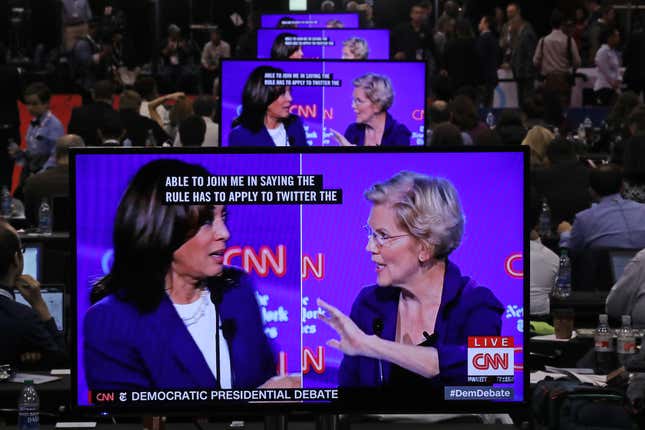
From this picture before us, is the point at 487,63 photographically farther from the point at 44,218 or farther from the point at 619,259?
the point at 619,259

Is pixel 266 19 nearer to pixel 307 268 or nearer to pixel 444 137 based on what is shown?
pixel 444 137

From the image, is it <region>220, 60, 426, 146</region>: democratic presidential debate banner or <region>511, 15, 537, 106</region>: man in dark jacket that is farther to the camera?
<region>511, 15, 537, 106</region>: man in dark jacket

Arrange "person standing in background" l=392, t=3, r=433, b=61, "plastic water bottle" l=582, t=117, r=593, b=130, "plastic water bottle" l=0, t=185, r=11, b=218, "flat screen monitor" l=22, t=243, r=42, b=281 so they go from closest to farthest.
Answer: "flat screen monitor" l=22, t=243, r=42, b=281, "plastic water bottle" l=0, t=185, r=11, b=218, "plastic water bottle" l=582, t=117, r=593, b=130, "person standing in background" l=392, t=3, r=433, b=61

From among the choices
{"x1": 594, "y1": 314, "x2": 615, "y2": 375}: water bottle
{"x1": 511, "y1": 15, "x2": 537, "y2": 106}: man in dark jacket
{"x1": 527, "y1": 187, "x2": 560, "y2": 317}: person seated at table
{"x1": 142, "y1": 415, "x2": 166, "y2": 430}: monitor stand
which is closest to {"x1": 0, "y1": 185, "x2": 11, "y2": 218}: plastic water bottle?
{"x1": 527, "y1": 187, "x2": 560, "y2": 317}: person seated at table

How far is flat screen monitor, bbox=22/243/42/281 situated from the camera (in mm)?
7727

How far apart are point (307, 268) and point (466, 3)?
21.9 meters

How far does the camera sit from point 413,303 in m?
3.49

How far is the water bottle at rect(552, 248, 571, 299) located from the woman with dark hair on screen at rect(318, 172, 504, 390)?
434 centimetres

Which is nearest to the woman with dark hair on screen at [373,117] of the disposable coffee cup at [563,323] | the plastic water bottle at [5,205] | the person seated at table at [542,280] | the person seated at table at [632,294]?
the person seated at table at [542,280]

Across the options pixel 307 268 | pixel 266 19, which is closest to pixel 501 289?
pixel 307 268

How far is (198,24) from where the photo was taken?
85.6 feet

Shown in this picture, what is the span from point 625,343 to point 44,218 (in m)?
5.78

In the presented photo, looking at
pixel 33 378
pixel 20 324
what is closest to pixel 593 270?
→ pixel 33 378

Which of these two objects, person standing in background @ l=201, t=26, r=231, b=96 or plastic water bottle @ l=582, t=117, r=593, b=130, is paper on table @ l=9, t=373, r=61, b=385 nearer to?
plastic water bottle @ l=582, t=117, r=593, b=130
